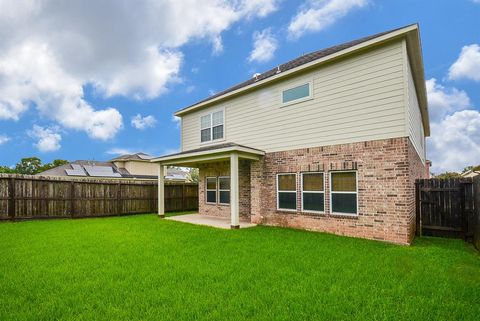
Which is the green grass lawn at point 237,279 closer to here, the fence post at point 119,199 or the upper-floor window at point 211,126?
the upper-floor window at point 211,126

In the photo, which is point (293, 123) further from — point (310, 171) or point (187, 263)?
point (187, 263)

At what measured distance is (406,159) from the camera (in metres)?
7.12

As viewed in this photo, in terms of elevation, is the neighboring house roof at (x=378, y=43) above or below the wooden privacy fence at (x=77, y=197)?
above

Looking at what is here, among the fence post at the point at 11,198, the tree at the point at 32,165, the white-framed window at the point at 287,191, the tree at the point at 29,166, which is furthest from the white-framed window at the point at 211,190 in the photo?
the tree at the point at 29,166

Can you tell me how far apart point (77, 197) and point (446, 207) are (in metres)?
15.8

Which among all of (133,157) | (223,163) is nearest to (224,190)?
(223,163)

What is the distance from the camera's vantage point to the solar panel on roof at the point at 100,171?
97.1 feet

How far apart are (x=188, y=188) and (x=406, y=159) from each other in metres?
13.4

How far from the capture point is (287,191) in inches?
387

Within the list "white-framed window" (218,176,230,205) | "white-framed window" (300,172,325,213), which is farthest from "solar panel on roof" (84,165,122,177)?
"white-framed window" (300,172,325,213)

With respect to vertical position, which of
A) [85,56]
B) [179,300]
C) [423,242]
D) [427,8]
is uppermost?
[427,8]

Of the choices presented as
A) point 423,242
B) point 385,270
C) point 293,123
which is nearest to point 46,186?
point 293,123

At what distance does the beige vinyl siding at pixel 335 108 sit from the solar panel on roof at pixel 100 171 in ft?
77.2

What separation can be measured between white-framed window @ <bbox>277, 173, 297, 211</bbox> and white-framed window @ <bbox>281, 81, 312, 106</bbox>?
2.75m
